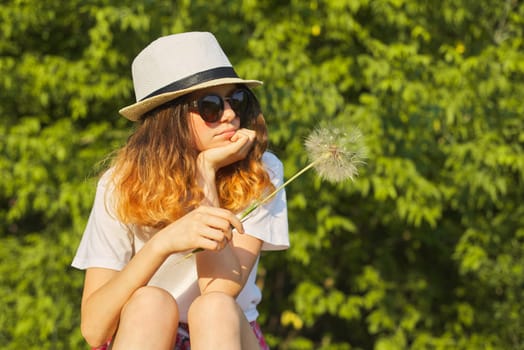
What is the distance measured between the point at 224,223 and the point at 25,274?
9.38 feet

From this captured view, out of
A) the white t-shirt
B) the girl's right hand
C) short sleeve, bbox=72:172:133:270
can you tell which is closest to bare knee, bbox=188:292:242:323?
the girl's right hand

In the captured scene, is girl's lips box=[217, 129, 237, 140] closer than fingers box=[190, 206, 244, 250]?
No

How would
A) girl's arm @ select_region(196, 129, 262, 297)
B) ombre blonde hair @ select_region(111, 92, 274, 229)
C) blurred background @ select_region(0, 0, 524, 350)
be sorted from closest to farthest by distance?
girl's arm @ select_region(196, 129, 262, 297) → ombre blonde hair @ select_region(111, 92, 274, 229) → blurred background @ select_region(0, 0, 524, 350)

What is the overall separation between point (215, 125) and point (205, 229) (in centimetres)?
45

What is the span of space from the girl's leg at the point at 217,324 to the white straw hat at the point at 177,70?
1.95ft

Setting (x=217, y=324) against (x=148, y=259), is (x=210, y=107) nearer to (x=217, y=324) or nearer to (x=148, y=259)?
(x=148, y=259)

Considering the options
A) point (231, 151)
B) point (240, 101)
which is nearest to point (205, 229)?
point (231, 151)

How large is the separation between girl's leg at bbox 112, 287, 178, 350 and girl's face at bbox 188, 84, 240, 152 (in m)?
0.48

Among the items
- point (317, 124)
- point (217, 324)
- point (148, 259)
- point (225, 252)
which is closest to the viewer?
point (217, 324)

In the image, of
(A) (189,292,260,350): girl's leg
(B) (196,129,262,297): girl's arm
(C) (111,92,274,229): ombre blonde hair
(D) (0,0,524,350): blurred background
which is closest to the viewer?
(A) (189,292,260,350): girl's leg

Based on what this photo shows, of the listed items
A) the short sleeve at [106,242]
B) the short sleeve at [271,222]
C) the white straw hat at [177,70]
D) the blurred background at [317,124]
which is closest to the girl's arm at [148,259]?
the short sleeve at [106,242]

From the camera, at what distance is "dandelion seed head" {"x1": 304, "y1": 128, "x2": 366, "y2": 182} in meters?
2.17

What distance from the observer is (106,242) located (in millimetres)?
2275

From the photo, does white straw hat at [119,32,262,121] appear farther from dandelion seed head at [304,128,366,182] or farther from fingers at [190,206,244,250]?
fingers at [190,206,244,250]
